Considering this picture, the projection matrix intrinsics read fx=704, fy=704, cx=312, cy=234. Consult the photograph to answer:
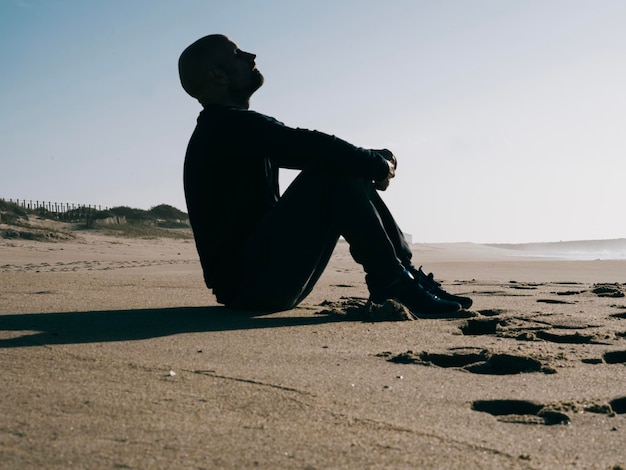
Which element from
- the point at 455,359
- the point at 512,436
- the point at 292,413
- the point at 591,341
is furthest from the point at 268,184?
the point at 512,436

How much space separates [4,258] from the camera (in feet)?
29.8

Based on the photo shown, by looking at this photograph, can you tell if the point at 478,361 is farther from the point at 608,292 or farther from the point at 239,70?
the point at 608,292

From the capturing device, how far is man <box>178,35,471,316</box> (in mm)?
2928

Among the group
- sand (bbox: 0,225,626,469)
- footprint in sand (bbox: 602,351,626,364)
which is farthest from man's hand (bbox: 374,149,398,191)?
footprint in sand (bbox: 602,351,626,364)

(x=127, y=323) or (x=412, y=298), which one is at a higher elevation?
(x=412, y=298)

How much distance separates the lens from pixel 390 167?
3115 mm

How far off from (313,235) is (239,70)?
2.68ft

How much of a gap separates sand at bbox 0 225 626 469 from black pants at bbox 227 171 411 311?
0.69ft

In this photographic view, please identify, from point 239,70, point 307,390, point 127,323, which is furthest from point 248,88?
point 307,390

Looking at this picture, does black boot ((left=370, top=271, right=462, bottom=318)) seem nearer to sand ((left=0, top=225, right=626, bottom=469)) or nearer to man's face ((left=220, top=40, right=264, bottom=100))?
sand ((left=0, top=225, right=626, bottom=469))

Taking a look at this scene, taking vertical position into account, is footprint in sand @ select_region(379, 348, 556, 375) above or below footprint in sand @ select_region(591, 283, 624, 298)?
below

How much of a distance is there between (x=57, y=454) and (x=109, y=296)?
297 centimetres

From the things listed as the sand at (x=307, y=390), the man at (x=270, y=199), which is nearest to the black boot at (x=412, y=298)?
the man at (x=270, y=199)

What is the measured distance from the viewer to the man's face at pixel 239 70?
3.14 m
